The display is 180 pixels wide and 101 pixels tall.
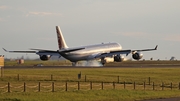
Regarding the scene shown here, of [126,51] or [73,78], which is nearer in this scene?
[73,78]

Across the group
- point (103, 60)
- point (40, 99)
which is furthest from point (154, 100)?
point (103, 60)

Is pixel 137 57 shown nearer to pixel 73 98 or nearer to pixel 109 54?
pixel 109 54

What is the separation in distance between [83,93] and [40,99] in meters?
8.13

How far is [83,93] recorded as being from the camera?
46.8 metres

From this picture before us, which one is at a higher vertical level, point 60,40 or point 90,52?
point 60,40

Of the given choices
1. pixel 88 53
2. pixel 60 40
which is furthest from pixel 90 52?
pixel 60 40

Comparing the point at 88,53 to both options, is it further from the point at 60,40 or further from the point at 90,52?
the point at 60,40

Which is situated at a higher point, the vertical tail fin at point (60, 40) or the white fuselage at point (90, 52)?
the vertical tail fin at point (60, 40)

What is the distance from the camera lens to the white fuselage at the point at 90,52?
4487 inches

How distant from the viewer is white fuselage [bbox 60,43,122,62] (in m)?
114

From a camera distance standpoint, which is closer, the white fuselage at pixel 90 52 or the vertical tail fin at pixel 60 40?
the white fuselage at pixel 90 52

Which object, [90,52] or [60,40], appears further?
[90,52]

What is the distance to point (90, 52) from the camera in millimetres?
119438

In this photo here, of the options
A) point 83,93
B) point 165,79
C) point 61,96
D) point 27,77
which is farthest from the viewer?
point 165,79
